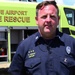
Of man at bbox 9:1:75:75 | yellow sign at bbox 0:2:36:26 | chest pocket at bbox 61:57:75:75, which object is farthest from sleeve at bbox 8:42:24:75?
yellow sign at bbox 0:2:36:26

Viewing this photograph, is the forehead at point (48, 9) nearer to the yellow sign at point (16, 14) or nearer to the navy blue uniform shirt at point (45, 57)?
the navy blue uniform shirt at point (45, 57)

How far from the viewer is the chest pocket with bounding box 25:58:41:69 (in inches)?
94.5

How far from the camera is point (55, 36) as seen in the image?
8.08ft

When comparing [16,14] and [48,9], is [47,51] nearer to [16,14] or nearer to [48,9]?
[48,9]

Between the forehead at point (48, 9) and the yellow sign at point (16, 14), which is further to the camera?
the yellow sign at point (16, 14)

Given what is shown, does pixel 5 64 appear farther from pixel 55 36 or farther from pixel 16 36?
pixel 55 36

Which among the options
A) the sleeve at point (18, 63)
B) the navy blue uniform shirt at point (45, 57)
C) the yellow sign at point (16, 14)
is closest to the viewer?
the navy blue uniform shirt at point (45, 57)

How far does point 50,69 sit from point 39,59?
11 centimetres

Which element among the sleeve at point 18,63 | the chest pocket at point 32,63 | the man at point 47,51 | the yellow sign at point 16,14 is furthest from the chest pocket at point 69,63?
the yellow sign at point 16,14

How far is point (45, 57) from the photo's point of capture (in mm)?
2402

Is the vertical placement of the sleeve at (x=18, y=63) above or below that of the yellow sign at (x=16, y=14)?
below

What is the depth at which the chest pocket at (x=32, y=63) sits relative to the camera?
2.40 metres

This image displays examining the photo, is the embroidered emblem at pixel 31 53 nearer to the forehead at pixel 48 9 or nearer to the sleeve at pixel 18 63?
the sleeve at pixel 18 63

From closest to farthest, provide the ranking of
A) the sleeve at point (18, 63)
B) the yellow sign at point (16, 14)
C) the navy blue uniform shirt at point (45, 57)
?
the navy blue uniform shirt at point (45, 57) → the sleeve at point (18, 63) → the yellow sign at point (16, 14)
